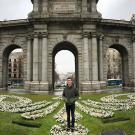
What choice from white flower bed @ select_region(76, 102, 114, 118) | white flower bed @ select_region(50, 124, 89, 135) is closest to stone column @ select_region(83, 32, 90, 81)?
white flower bed @ select_region(76, 102, 114, 118)

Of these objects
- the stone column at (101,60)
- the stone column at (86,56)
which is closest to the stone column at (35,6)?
the stone column at (86,56)

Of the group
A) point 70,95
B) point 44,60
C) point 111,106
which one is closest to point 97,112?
point 111,106

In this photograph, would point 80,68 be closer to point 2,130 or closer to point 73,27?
point 73,27

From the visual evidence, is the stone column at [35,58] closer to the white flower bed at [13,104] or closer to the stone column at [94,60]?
the white flower bed at [13,104]

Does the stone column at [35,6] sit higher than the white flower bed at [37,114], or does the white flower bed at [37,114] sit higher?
the stone column at [35,6]

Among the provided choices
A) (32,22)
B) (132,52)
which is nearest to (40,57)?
(32,22)

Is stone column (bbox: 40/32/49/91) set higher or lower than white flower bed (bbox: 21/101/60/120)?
higher

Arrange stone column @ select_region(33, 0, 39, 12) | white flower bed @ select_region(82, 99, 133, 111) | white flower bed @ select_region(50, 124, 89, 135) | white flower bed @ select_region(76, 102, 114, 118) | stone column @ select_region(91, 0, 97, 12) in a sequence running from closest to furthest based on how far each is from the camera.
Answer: white flower bed @ select_region(50, 124, 89, 135) → white flower bed @ select_region(76, 102, 114, 118) → white flower bed @ select_region(82, 99, 133, 111) → stone column @ select_region(33, 0, 39, 12) → stone column @ select_region(91, 0, 97, 12)

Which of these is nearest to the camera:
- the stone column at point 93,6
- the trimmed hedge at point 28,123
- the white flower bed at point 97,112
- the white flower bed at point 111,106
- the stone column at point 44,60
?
the trimmed hedge at point 28,123

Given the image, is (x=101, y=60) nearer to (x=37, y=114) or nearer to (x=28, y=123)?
(x=37, y=114)

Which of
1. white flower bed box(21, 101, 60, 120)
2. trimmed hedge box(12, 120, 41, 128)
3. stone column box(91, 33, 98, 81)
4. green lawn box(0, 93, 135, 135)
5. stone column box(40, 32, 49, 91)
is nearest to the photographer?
green lawn box(0, 93, 135, 135)

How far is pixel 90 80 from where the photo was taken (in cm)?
4106

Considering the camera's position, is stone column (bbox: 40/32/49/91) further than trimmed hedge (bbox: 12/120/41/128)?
Yes

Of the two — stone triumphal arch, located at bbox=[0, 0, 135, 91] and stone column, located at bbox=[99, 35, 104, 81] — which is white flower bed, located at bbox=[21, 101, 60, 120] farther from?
stone column, located at bbox=[99, 35, 104, 81]
